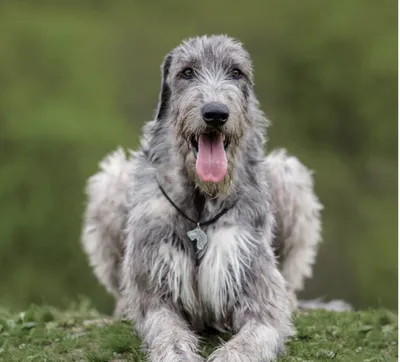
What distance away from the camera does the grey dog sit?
6137 mm

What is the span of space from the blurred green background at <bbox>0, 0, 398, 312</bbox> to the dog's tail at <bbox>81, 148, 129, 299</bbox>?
31.5ft

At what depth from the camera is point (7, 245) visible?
20297mm

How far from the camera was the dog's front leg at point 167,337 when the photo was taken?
5867 mm

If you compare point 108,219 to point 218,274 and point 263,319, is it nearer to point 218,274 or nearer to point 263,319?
point 218,274

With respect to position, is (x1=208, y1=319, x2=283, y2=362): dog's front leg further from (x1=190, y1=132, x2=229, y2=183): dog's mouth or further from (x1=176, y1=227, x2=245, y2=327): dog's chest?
(x1=190, y1=132, x2=229, y2=183): dog's mouth

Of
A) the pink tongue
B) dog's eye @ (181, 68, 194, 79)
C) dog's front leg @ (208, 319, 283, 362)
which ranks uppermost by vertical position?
dog's eye @ (181, 68, 194, 79)

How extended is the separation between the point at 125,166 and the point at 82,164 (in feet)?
41.6

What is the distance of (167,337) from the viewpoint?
6051mm

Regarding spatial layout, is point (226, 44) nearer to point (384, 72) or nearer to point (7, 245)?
point (7, 245)

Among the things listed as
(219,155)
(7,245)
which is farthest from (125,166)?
(7,245)

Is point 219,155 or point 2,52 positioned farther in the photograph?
point 2,52

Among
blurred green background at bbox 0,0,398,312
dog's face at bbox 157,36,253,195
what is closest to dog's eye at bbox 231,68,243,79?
dog's face at bbox 157,36,253,195

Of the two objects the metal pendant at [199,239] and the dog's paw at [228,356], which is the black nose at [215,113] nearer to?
the metal pendant at [199,239]

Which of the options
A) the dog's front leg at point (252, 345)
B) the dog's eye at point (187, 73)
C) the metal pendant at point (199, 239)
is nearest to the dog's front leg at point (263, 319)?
the dog's front leg at point (252, 345)
